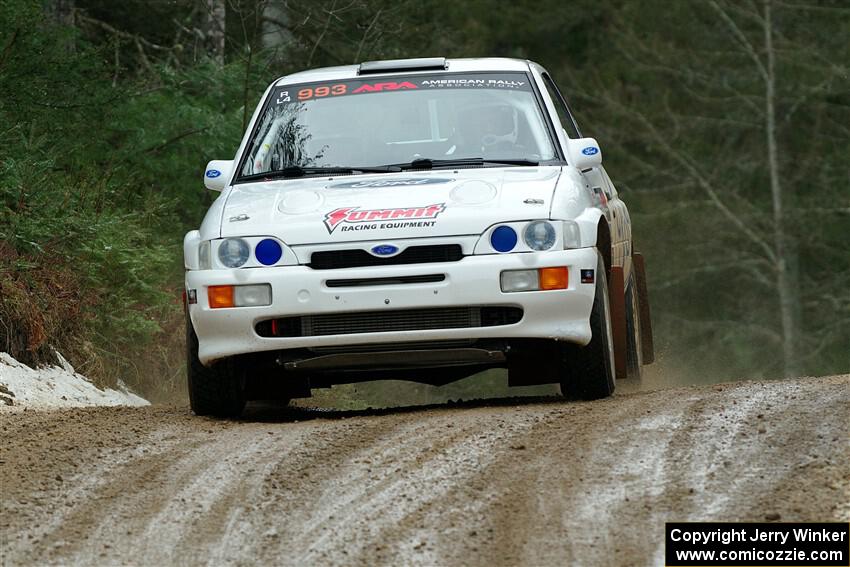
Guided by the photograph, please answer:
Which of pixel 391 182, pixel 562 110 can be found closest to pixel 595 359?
pixel 391 182

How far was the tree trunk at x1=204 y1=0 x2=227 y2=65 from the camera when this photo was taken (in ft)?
64.1

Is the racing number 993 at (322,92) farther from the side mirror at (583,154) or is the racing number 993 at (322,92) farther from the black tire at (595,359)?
the black tire at (595,359)

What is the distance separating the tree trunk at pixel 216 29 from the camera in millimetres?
19547

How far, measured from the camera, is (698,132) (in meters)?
33.2

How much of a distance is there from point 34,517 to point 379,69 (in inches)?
173

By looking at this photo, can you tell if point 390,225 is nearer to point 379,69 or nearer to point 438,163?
point 438,163

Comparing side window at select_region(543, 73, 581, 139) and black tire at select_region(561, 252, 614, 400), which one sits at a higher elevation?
side window at select_region(543, 73, 581, 139)

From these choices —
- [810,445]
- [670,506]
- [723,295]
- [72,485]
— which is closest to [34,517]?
[72,485]

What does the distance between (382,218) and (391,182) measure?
1.66 ft

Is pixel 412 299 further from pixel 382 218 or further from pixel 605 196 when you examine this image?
pixel 605 196

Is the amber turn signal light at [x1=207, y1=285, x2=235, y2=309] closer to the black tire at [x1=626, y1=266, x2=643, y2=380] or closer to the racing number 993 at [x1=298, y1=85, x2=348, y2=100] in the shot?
the racing number 993 at [x1=298, y1=85, x2=348, y2=100]

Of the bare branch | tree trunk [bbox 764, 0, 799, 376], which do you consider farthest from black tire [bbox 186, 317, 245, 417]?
the bare branch

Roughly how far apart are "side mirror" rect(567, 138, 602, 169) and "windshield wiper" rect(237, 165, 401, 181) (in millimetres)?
946

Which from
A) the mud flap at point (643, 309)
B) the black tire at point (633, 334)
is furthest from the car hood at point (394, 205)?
the mud flap at point (643, 309)
